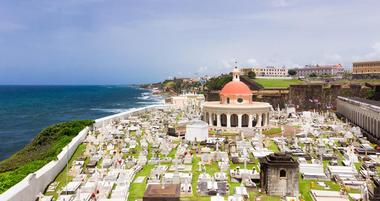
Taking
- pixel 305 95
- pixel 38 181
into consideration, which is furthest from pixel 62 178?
pixel 305 95

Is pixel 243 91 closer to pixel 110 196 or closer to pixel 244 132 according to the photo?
pixel 244 132

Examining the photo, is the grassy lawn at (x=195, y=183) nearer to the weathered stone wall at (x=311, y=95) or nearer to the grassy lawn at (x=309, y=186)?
the grassy lawn at (x=309, y=186)

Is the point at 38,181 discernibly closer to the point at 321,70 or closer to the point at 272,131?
the point at 272,131

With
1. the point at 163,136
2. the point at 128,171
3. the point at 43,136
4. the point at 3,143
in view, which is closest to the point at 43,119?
the point at 3,143

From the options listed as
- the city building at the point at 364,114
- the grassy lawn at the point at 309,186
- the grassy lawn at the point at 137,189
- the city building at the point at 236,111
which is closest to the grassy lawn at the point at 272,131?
the city building at the point at 236,111

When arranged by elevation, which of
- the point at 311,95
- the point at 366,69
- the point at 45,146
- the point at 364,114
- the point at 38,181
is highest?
the point at 366,69

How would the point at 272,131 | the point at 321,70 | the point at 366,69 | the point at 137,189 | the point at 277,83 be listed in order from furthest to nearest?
the point at 321,70 → the point at 366,69 → the point at 277,83 → the point at 272,131 → the point at 137,189
